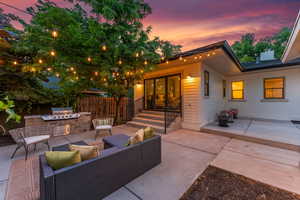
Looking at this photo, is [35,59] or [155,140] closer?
[155,140]

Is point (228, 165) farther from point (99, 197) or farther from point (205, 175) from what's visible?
point (99, 197)

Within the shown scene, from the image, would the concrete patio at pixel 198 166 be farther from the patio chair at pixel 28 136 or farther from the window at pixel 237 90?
the window at pixel 237 90

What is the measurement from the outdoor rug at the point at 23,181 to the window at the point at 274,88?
36.7 ft

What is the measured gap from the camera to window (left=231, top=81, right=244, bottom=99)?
8.52 meters

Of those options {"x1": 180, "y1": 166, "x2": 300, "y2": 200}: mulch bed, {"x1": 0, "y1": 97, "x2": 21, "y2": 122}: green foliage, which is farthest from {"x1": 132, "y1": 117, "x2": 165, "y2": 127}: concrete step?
{"x1": 0, "y1": 97, "x2": 21, "y2": 122}: green foliage

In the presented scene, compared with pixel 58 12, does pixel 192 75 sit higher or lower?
lower

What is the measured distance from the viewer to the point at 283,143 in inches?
145

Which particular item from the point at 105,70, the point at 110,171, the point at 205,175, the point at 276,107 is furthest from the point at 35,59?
the point at 276,107

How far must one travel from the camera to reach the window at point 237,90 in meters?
8.52

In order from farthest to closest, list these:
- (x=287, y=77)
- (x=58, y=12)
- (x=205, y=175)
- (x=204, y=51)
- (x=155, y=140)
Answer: (x=287, y=77) → (x=204, y=51) → (x=58, y=12) → (x=155, y=140) → (x=205, y=175)

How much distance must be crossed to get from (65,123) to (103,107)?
2.15 m

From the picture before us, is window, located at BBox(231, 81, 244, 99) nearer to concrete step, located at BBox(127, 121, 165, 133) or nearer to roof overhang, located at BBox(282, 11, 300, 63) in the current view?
roof overhang, located at BBox(282, 11, 300, 63)

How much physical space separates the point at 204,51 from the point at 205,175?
404cm

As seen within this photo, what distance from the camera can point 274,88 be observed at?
731cm
